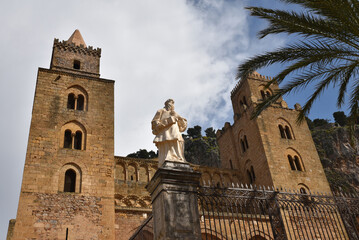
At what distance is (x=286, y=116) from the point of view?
968 inches

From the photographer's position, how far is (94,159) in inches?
637

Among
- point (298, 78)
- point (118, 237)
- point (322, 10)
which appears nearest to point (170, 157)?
point (298, 78)

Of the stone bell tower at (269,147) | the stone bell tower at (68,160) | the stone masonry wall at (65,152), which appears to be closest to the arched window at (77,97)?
the stone bell tower at (68,160)

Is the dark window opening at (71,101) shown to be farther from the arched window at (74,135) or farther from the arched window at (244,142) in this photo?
the arched window at (244,142)

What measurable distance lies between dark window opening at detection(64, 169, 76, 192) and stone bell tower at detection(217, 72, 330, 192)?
33.9 ft

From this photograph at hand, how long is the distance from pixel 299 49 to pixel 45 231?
11.3 meters

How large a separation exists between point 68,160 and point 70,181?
0.95m

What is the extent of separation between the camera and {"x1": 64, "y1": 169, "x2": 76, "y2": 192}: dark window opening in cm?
1524

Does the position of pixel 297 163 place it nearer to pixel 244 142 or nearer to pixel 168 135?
pixel 244 142

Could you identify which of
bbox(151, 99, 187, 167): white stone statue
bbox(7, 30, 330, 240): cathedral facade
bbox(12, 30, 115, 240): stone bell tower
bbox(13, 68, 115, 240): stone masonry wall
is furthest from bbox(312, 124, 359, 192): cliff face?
bbox(151, 99, 187, 167): white stone statue

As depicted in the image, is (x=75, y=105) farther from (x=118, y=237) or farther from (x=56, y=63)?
(x=118, y=237)

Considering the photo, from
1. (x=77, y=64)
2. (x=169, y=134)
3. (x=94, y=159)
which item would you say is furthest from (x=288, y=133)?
(x=169, y=134)

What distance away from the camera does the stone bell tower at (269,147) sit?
21.3 metres

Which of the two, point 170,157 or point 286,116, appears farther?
point 286,116
